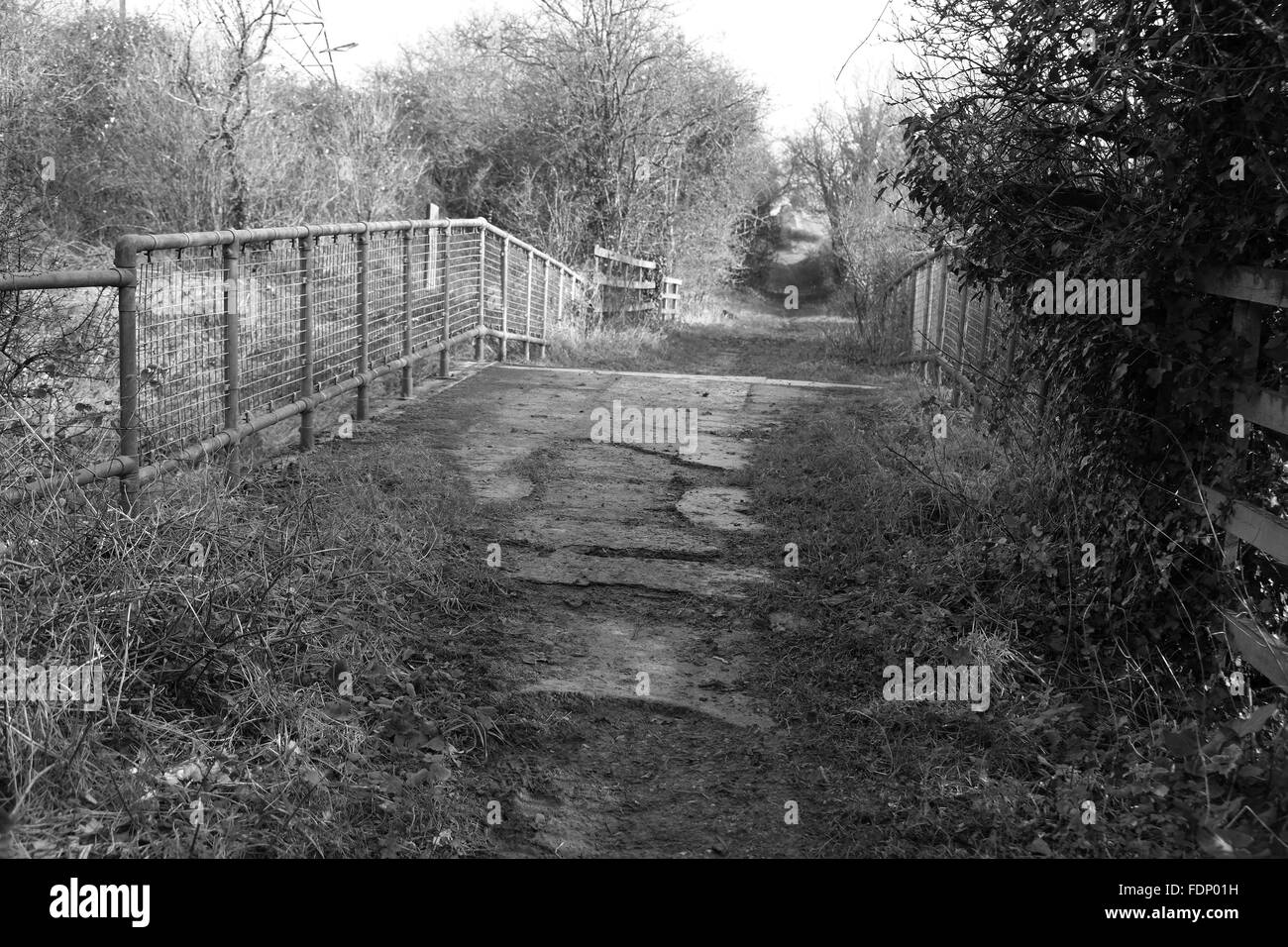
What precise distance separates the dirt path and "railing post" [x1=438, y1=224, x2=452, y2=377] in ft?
5.80

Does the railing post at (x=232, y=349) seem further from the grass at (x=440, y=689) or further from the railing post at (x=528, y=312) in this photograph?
the railing post at (x=528, y=312)

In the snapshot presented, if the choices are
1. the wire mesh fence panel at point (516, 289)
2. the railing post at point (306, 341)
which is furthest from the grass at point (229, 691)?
→ the wire mesh fence panel at point (516, 289)

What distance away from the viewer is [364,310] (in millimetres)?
8148

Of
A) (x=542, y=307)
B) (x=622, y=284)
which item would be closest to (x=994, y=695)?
(x=542, y=307)

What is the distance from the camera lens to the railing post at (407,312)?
8.93 m

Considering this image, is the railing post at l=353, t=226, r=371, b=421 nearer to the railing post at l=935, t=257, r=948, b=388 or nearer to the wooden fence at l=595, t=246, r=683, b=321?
the railing post at l=935, t=257, r=948, b=388

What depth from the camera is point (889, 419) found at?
9109mm

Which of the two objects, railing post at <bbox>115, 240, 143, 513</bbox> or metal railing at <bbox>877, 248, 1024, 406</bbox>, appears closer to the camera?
railing post at <bbox>115, 240, 143, 513</bbox>

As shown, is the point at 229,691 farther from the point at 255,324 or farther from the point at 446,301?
the point at 446,301

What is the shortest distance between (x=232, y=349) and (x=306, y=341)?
1.28 m

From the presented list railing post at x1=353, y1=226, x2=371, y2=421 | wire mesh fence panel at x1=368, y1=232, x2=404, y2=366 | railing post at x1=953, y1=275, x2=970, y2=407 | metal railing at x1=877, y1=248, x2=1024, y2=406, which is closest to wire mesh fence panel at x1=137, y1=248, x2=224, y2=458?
railing post at x1=353, y1=226, x2=371, y2=421

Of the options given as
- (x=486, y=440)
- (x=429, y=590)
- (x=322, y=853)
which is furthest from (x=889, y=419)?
(x=322, y=853)

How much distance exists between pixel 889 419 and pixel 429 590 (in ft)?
16.2

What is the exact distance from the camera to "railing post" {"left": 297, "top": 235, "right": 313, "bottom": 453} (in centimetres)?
713
